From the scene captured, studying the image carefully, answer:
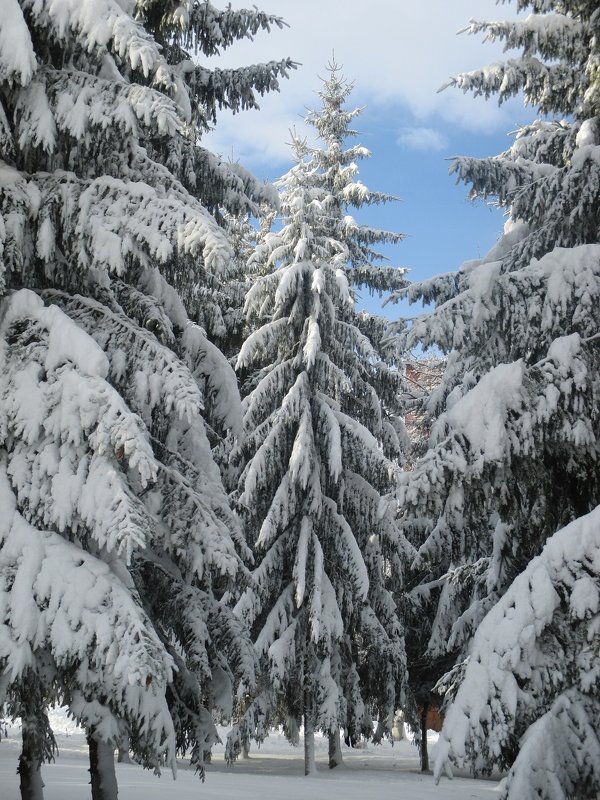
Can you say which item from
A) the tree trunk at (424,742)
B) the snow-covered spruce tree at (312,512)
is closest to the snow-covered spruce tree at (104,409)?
the snow-covered spruce tree at (312,512)

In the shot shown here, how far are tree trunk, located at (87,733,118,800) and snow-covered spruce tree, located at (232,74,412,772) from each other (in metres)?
9.04

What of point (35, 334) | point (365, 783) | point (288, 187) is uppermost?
point (288, 187)

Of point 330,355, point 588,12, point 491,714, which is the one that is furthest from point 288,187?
point 491,714

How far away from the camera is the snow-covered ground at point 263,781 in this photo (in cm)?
1120

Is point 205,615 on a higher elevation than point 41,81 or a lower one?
lower

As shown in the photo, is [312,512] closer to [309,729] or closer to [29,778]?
[309,729]

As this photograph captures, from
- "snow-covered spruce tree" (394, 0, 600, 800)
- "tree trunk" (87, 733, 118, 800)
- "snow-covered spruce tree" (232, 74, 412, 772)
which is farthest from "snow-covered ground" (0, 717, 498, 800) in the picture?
"snow-covered spruce tree" (394, 0, 600, 800)

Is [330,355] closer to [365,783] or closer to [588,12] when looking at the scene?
[365,783]

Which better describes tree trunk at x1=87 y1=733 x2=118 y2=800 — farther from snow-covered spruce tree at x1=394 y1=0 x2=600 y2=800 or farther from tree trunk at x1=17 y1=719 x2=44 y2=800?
snow-covered spruce tree at x1=394 y1=0 x2=600 y2=800

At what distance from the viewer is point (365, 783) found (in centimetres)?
1633

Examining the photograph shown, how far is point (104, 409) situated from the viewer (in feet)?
21.3

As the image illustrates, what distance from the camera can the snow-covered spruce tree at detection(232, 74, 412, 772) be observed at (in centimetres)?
1736

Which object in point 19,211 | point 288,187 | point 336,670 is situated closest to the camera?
point 19,211

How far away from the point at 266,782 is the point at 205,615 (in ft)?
27.2
